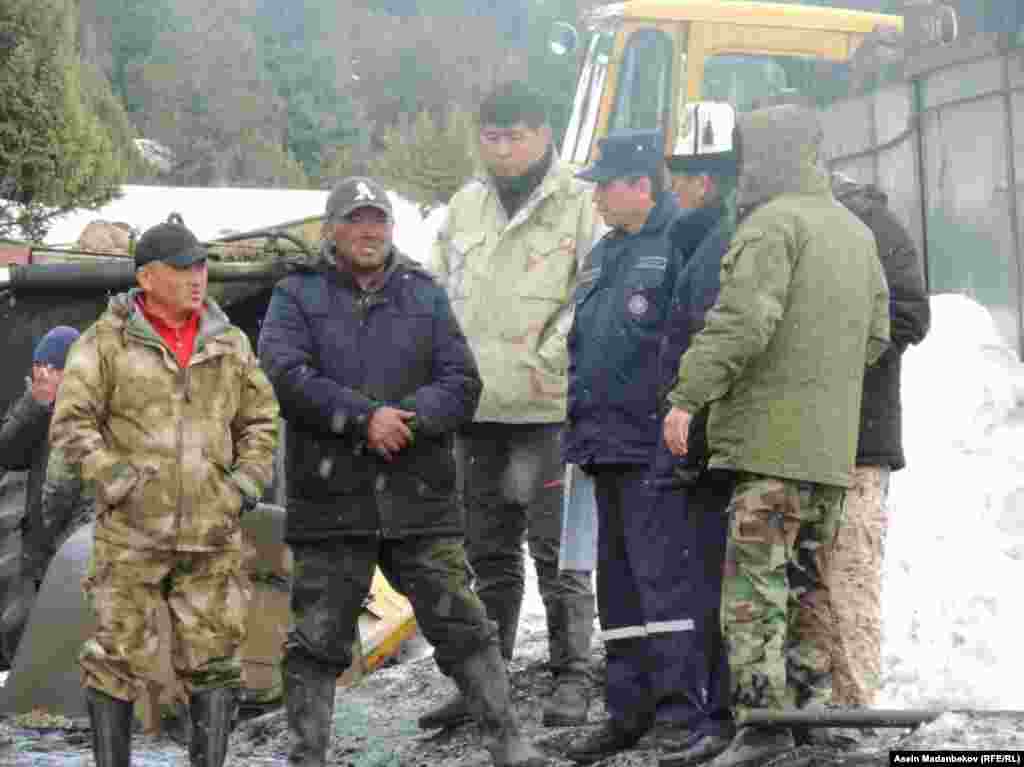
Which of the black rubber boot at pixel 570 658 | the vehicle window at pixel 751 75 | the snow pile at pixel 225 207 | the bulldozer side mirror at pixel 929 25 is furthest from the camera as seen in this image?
the snow pile at pixel 225 207

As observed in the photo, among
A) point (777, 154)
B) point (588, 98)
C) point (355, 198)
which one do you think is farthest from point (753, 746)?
point (588, 98)

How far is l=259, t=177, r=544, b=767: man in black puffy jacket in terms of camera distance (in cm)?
611

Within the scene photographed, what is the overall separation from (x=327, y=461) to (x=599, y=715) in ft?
5.27

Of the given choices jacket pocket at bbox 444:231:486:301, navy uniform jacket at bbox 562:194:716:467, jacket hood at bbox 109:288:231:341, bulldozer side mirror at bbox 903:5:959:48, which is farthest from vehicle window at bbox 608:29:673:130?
jacket hood at bbox 109:288:231:341

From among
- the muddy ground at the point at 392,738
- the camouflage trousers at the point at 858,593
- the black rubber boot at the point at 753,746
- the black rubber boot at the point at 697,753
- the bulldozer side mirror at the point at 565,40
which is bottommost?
the muddy ground at the point at 392,738

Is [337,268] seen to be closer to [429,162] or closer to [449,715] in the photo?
[449,715]

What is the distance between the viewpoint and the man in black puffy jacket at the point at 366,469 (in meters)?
6.11

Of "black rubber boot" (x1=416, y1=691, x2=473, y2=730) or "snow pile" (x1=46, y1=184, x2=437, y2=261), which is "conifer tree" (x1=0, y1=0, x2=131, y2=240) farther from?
"black rubber boot" (x1=416, y1=691, x2=473, y2=730)

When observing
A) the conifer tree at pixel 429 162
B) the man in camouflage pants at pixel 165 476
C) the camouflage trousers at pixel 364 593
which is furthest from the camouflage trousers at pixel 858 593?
the conifer tree at pixel 429 162

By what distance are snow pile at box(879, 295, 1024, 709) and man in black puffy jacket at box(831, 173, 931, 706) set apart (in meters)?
0.91

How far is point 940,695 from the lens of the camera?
284 inches

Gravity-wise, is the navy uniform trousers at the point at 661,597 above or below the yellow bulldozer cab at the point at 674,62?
below

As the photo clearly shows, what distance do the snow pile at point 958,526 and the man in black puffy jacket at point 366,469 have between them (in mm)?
1924

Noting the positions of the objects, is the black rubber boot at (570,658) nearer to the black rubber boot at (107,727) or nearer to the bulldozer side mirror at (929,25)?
the black rubber boot at (107,727)
